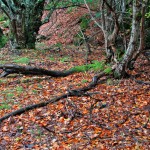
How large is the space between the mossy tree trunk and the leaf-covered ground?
6490 millimetres

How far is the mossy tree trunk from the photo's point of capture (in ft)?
50.4

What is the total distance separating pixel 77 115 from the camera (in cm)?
654

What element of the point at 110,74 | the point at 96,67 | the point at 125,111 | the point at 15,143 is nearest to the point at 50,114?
the point at 15,143

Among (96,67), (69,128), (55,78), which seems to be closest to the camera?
(69,128)

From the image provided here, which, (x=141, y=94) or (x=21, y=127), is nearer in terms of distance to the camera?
(x=21, y=127)

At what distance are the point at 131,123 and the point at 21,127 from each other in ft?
7.53

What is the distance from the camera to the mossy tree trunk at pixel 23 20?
50.4ft

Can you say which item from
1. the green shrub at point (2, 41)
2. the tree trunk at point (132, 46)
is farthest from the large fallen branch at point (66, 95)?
the green shrub at point (2, 41)

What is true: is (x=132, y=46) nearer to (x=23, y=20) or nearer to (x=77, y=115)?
(x=77, y=115)

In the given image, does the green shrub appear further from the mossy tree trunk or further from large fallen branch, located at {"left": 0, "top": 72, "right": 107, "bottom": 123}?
large fallen branch, located at {"left": 0, "top": 72, "right": 107, "bottom": 123}

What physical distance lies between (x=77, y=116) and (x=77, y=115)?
A: 33mm

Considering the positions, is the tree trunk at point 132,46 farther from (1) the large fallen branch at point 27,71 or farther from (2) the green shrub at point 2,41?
(2) the green shrub at point 2,41

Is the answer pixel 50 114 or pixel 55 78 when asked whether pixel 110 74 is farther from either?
pixel 50 114

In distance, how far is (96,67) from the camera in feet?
33.8
